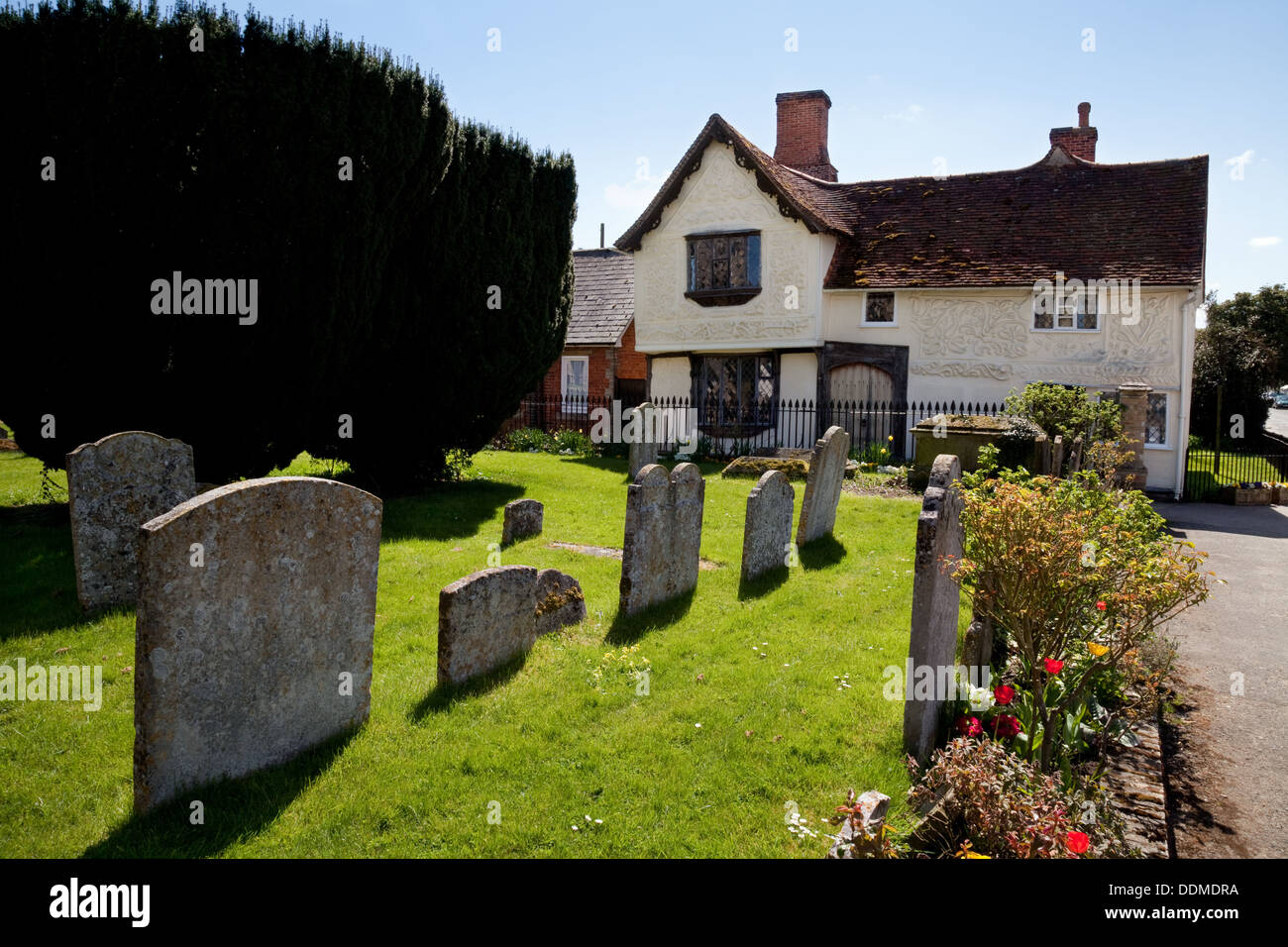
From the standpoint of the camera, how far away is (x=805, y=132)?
2731 cm

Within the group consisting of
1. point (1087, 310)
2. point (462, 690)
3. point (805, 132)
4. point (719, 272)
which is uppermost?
point (805, 132)

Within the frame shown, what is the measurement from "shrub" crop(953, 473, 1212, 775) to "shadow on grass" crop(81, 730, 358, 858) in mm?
4294

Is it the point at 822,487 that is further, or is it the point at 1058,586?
the point at 822,487

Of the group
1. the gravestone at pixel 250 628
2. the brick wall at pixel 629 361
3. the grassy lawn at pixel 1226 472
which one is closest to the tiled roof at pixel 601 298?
the brick wall at pixel 629 361

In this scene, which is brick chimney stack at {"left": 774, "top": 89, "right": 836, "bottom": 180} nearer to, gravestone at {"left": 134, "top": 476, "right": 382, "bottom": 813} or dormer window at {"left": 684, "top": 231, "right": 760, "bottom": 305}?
dormer window at {"left": 684, "top": 231, "right": 760, "bottom": 305}

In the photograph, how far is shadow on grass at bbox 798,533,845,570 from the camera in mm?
10242

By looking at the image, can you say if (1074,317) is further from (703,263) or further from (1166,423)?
(703,263)

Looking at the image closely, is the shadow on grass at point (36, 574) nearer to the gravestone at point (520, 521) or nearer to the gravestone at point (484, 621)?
the gravestone at point (484, 621)

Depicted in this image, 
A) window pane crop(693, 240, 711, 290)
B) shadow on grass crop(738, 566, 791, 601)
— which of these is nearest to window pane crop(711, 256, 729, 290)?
window pane crop(693, 240, 711, 290)

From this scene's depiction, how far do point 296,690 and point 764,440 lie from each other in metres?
19.3

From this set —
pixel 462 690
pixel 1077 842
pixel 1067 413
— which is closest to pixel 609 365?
pixel 1067 413

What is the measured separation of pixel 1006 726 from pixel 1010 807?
61.1 inches

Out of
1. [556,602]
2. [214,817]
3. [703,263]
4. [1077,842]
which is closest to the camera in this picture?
[1077,842]
